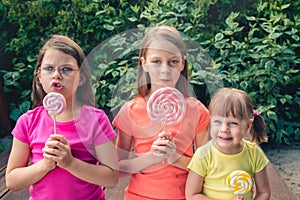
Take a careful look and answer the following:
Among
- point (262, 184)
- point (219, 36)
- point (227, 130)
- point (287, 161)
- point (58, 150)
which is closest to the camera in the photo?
point (58, 150)

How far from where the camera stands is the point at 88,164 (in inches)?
70.3

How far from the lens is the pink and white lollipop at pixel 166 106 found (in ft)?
5.82

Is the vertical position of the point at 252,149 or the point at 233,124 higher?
the point at 233,124

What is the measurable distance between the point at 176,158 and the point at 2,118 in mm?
3017

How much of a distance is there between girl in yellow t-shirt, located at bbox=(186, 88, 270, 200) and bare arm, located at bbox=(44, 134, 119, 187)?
33 cm

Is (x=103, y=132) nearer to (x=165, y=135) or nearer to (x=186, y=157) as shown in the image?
(x=165, y=135)

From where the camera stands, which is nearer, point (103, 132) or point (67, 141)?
point (67, 141)

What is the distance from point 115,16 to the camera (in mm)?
4176

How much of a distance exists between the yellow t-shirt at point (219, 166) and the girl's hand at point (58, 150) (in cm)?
52

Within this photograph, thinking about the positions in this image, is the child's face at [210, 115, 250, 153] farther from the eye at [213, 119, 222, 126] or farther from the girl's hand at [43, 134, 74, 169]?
the girl's hand at [43, 134, 74, 169]

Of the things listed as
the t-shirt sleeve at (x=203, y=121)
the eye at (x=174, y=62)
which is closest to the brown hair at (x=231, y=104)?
the t-shirt sleeve at (x=203, y=121)

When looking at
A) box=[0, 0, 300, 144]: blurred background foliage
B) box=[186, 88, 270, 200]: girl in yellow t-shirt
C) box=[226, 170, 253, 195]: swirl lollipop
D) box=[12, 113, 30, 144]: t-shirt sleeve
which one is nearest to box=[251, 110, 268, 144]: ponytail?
box=[186, 88, 270, 200]: girl in yellow t-shirt

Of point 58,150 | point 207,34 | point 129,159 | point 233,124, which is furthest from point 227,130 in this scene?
point 207,34

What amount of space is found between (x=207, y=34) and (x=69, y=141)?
2600 mm
